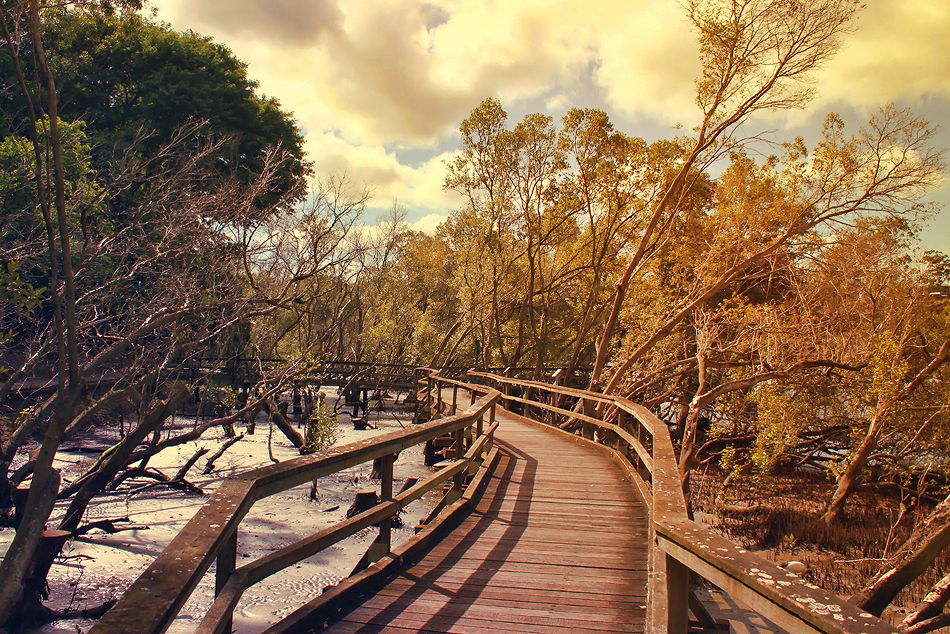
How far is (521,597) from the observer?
370 centimetres

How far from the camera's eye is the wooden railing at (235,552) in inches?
64.1

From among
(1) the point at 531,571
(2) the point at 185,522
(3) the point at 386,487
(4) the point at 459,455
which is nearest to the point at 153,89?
(2) the point at 185,522

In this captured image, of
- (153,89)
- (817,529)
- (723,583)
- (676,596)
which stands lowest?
(817,529)

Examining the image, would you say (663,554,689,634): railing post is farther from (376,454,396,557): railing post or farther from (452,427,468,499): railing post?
(452,427,468,499): railing post

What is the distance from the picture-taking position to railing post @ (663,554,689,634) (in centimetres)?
183

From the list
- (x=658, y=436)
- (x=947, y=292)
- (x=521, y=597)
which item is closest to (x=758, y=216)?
(x=947, y=292)

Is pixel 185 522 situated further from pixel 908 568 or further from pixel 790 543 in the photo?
pixel 790 543

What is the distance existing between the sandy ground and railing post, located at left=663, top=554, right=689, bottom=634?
22.6 ft

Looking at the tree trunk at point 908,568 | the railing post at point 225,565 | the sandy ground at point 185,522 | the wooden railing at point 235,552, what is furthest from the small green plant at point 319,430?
the railing post at point 225,565

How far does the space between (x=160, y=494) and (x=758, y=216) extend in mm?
16552

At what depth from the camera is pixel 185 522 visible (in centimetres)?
1141

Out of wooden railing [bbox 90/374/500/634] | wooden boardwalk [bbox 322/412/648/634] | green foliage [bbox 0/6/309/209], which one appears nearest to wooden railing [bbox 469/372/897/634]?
wooden boardwalk [bbox 322/412/648/634]

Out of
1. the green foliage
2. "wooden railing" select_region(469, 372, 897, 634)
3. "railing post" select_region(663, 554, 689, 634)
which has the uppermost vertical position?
the green foliage

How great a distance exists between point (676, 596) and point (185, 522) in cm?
1182
